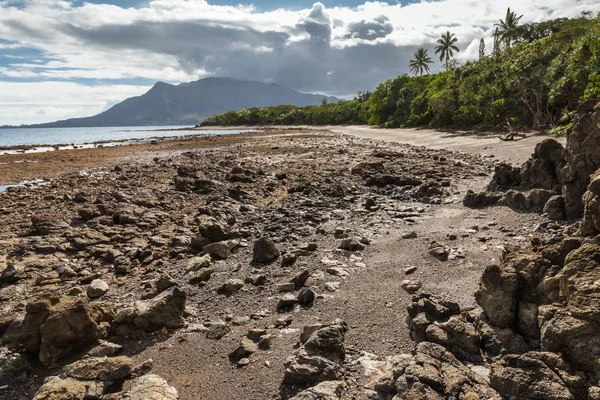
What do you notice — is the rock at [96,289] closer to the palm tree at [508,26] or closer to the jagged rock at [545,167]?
the jagged rock at [545,167]

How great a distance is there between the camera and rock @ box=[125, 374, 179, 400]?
423 centimetres

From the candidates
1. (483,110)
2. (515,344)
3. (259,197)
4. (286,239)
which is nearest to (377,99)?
(483,110)

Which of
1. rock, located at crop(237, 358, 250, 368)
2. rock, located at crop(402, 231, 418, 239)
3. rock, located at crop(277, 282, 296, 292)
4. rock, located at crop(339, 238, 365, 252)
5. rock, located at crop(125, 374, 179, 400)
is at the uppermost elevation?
rock, located at crop(402, 231, 418, 239)

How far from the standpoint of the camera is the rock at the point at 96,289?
24.8ft

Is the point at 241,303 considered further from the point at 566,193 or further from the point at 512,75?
the point at 512,75

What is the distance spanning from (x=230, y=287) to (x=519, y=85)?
37.9 meters

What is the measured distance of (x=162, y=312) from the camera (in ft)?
20.4

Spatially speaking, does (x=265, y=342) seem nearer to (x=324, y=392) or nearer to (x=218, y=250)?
(x=324, y=392)

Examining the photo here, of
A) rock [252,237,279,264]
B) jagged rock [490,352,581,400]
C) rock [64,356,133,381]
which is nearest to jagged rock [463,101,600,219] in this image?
jagged rock [490,352,581,400]

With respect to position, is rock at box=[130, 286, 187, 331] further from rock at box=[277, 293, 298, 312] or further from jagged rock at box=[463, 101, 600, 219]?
jagged rock at box=[463, 101, 600, 219]

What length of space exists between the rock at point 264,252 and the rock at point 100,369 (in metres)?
4.22

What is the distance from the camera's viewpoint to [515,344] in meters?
4.38

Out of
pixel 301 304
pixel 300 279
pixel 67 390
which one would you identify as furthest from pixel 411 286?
pixel 67 390

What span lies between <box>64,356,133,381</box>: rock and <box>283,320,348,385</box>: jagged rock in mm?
2138
